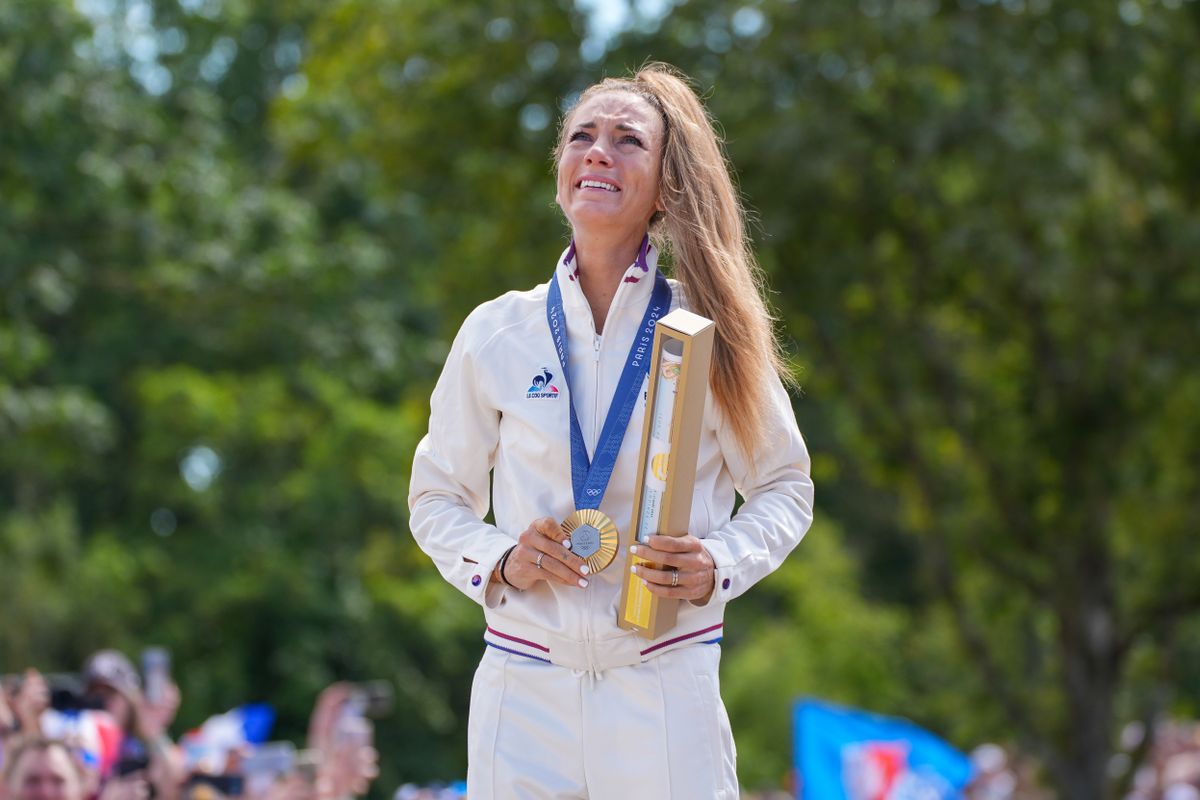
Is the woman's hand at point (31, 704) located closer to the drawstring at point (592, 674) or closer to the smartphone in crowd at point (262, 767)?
the smartphone in crowd at point (262, 767)

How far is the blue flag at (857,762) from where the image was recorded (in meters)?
12.7

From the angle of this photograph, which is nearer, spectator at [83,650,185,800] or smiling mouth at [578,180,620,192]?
smiling mouth at [578,180,620,192]

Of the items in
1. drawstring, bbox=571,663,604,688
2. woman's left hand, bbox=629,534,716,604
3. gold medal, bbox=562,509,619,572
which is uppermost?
gold medal, bbox=562,509,619,572

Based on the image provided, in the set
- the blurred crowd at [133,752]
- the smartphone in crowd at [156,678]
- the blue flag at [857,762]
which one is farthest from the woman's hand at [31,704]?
the blue flag at [857,762]

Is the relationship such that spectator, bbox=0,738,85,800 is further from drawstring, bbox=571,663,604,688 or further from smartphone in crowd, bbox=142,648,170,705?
drawstring, bbox=571,663,604,688

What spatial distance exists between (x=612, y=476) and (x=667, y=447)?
23cm

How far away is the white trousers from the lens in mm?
3416

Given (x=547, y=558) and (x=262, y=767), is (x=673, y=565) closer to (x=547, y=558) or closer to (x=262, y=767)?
(x=547, y=558)

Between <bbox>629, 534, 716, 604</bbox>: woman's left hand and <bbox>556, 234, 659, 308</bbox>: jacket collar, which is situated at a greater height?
<bbox>556, 234, 659, 308</bbox>: jacket collar

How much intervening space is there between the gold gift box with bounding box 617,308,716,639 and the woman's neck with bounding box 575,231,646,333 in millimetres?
441

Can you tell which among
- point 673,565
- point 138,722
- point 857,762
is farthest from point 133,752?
point 857,762

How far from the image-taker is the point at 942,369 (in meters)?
14.6

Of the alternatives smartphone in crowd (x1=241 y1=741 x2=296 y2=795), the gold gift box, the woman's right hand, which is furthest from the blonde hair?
smartphone in crowd (x1=241 y1=741 x2=296 y2=795)

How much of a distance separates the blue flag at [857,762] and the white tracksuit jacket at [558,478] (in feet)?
30.8
